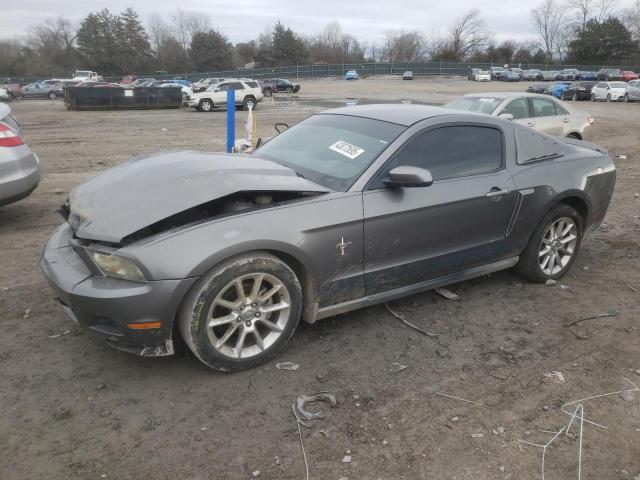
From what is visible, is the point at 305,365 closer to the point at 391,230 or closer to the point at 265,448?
the point at 265,448

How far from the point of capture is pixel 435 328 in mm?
3639

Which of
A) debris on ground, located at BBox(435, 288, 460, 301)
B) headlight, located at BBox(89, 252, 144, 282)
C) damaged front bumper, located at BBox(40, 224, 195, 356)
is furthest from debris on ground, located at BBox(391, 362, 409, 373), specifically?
headlight, located at BBox(89, 252, 144, 282)

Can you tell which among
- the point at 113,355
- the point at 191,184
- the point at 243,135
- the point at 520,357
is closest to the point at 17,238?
the point at 113,355

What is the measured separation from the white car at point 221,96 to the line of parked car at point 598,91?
1889 centimetres

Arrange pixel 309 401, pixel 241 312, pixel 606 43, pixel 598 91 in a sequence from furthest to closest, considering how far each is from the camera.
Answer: pixel 606 43
pixel 598 91
pixel 241 312
pixel 309 401

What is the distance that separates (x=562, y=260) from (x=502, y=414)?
2.29 meters

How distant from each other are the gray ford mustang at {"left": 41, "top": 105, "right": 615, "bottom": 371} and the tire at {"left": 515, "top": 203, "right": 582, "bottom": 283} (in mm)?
18

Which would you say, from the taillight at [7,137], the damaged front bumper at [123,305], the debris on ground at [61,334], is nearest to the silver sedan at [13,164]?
the taillight at [7,137]

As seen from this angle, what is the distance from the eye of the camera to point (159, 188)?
3039mm

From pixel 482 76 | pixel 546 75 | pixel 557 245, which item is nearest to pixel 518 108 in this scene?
pixel 557 245

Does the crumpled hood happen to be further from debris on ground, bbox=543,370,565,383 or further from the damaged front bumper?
debris on ground, bbox=543,370,565,383

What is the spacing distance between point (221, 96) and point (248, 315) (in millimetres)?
25390

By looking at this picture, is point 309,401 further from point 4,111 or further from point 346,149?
point 4,111

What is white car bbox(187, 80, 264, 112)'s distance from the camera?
26141 millimetres
